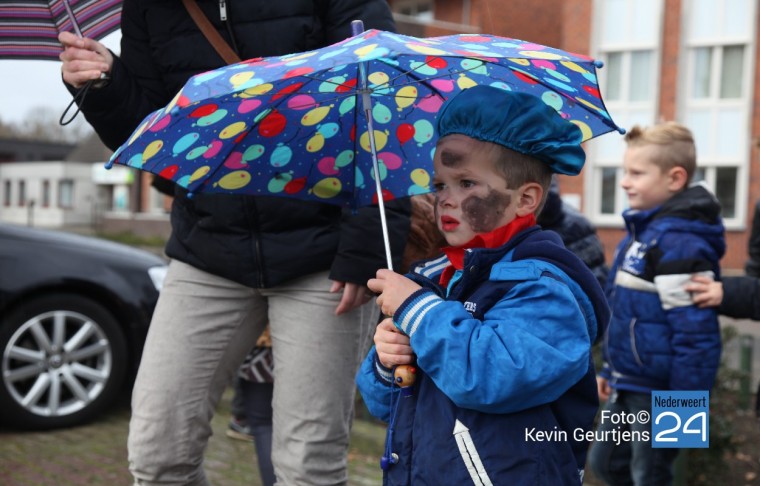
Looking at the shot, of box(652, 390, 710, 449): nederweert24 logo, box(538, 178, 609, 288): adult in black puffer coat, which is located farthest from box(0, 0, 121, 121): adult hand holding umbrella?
box(652, 390, 710, 449): nederweert24 logo

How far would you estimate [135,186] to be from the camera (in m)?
44.4

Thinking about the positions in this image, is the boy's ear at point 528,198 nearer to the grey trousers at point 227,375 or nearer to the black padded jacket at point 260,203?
the black padded jacket at point 260,203

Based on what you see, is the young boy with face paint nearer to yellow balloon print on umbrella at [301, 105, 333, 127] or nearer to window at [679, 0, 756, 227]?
yellow balloon print on umbrella at [301, 105, 333, 127]

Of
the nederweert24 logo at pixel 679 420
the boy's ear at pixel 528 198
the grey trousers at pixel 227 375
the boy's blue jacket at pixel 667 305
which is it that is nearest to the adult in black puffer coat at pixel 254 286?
the grey trousers at pixel 227 375

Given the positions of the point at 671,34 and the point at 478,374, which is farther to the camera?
the point at 671,34

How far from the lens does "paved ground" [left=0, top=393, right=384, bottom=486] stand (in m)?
4.37

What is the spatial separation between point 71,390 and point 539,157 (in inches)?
162

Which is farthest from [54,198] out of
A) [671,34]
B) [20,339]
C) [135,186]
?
[20,339]

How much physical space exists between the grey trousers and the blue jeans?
57.5 inches

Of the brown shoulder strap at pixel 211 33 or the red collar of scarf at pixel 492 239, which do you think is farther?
the brown shoulder strap at pixel 211 33

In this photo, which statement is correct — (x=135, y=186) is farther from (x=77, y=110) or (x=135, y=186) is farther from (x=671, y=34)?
(x=77, y=110)

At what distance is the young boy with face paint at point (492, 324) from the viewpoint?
6.12 feet

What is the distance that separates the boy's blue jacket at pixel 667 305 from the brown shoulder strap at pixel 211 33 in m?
1.97

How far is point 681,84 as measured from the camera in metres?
23.7
